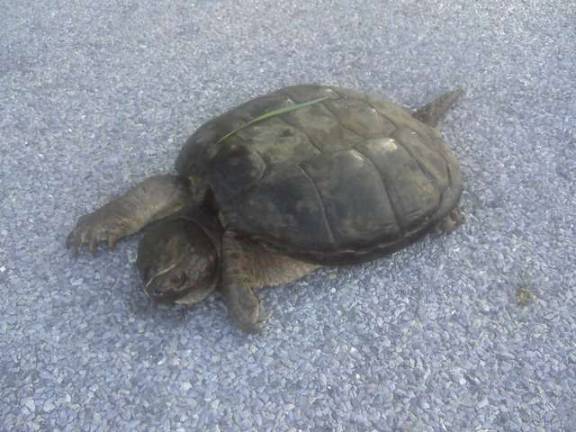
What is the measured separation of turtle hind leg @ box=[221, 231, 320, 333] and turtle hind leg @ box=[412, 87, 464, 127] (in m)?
0.94

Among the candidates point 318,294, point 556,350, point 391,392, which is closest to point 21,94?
point 318,294

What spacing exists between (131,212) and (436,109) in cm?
136

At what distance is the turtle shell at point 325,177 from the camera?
1.89 m

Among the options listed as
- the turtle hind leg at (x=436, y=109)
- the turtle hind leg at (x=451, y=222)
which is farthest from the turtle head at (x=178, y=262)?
the turtle hind leg at (x=436, y=109)

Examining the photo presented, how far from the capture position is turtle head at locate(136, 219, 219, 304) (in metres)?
1.81

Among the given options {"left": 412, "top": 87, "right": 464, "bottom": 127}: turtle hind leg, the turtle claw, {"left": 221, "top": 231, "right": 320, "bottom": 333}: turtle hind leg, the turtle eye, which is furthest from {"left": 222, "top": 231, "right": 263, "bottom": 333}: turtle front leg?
{"left": 412, "top": 87, "right": 464, "bottom": 127}: turtle hind leg

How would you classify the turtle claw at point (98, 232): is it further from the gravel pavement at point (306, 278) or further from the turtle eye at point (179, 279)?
the turtle eye at point (179, 279)

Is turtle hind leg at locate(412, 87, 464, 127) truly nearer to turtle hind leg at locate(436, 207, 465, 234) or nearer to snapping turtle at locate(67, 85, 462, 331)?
snapping turtle at locate(67, 85, 462, 331)

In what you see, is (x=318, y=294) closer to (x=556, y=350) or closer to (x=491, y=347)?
(x=491, y=347)

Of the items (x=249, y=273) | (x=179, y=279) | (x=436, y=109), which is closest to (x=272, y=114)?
(x=249, y=273)

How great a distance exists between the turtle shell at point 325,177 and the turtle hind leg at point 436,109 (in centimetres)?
38

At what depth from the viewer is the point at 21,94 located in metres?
2.83

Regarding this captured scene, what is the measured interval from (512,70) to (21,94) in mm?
2352

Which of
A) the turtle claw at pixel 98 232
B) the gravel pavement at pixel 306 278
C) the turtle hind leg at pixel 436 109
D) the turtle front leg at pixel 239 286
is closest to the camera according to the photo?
the gravel pavement at pixel 306 278
